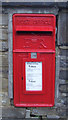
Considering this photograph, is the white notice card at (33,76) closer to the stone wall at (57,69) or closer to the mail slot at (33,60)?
the mail slot at (33,60)

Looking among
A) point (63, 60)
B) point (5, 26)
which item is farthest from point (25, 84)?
point (5, 26)

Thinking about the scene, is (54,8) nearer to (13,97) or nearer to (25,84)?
(25,84)

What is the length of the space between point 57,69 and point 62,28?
2.20 ft

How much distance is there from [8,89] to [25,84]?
341mm

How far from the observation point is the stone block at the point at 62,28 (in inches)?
89.0

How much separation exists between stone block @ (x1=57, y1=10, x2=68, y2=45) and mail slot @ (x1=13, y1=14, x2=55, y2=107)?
0.17 meters

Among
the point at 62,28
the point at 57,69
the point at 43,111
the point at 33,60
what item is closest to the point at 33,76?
the point at 33,60

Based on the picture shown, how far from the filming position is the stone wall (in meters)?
2.22

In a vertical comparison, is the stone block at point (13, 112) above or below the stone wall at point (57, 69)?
below

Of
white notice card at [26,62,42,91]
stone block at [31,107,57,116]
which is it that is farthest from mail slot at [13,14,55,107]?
stone block at [31,107,57,116]

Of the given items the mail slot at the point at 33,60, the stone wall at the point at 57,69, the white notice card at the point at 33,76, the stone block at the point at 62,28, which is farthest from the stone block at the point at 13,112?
the stone block at the point at 62,28

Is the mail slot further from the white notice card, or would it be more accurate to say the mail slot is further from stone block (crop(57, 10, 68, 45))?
stone block (crop(57, 10, 68, 45))

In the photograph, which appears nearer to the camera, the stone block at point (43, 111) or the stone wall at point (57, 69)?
the stone wall at point (57, 69)

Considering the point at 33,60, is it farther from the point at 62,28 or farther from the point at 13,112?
the point at 13,112
